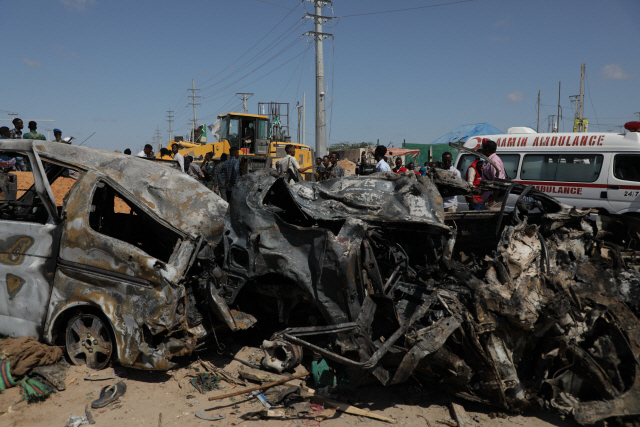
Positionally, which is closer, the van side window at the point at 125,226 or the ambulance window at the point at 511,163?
the van side window at the point at 125,226

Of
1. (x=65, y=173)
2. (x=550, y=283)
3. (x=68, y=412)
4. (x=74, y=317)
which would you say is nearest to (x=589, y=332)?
→ (x=550, y=283)

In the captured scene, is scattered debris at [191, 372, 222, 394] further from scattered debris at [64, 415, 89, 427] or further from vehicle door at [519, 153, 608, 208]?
vehicle door at [519, 153, 608, 208]

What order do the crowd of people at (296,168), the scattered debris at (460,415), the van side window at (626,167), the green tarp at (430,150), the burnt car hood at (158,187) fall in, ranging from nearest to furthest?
the scattered debris at (460,415)
the burnt car hood at (158,187)
the crowd of people at (296,168)
the van side window at (626,167)
the green tarp at (430,150)

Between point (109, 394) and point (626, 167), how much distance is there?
26.6 feet

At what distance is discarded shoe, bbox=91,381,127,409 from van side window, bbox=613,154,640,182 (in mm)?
7908

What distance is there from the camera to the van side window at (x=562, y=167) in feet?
24.7

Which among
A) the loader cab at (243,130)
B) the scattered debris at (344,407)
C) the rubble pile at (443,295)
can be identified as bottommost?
the scattered debris at (344,407)

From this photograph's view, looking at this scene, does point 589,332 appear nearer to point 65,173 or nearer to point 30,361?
point 30,361

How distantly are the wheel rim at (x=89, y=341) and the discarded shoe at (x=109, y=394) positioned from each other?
0.29 meters

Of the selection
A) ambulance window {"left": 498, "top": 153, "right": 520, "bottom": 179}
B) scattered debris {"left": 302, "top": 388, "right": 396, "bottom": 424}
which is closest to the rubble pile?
A: scattered debris {"left": 302, "top": 388, "right": 396, "bottom": 424}

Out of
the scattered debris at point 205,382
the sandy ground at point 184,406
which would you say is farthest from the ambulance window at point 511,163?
the scattered debris at point 205,382

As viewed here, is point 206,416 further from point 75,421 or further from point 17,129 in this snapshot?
point 17,129

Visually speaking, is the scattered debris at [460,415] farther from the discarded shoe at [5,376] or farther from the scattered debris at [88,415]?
the discarded shoe at [5,376]

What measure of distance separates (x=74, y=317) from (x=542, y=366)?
12.0ft
